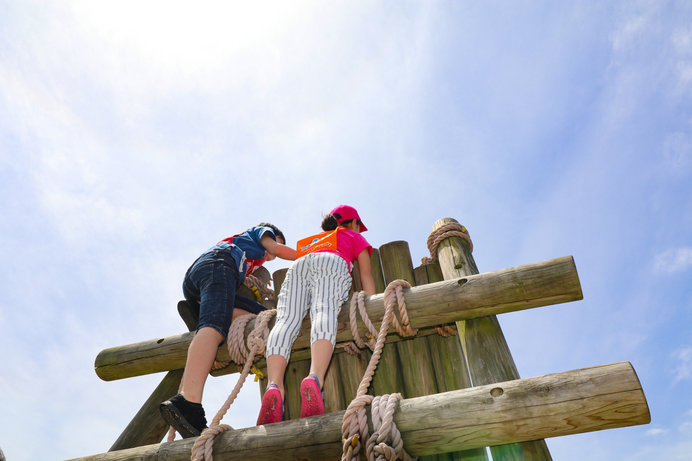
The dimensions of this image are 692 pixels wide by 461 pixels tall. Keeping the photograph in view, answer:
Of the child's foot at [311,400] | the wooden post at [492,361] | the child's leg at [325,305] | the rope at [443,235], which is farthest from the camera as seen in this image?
the rope at [443,235]

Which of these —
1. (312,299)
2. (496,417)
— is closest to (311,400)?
(312,299)

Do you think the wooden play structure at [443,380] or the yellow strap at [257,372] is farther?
the yellow strap at [257,372]

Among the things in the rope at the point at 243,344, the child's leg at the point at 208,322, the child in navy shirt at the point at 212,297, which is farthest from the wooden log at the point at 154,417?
the rope at the point at 243,344

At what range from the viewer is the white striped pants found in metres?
3.06

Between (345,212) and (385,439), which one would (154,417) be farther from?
(385,439)

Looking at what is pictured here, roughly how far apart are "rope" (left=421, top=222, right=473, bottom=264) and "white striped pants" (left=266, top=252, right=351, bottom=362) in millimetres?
930

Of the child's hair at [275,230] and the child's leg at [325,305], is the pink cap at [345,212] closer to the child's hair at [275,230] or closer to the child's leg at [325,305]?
the child's hair at [275,230]

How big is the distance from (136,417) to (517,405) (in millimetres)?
3095

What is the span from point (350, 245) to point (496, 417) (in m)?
1.95

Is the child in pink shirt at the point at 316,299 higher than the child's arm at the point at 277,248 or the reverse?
the reverse

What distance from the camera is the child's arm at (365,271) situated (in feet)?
12.4

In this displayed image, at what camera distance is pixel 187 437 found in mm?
2840

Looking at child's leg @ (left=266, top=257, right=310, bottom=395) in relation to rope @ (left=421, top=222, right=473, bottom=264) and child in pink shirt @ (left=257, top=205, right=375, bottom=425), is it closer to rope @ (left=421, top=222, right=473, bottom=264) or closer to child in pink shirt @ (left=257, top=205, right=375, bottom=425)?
child in pink shirt @ (left=257, top=205, right=375, bottom=425)

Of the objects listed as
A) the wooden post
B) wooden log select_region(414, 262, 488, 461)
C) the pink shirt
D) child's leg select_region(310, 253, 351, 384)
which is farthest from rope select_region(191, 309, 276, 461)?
the wooden post
